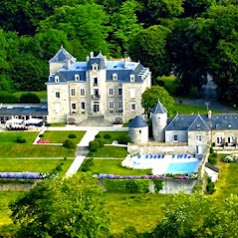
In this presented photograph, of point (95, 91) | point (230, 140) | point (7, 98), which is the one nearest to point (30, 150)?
point (95, 91)

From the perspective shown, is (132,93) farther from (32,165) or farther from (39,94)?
(39,94)

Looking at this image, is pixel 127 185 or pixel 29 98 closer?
pixel 127 185

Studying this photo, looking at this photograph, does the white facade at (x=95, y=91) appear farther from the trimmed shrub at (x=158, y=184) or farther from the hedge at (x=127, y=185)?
the trimmed shrub at (x=158, y=184)

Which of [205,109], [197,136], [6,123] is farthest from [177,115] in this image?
[6,123]

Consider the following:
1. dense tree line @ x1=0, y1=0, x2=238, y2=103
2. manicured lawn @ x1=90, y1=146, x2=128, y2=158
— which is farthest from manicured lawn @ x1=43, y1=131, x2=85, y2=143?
dense tree line @ x1=0, y1=0, x2=238, y2=103

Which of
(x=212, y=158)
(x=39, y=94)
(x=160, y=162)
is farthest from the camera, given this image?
(x=39, y=94)

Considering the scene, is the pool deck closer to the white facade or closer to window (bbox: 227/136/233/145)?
window (bbox: 227/136/233/145)

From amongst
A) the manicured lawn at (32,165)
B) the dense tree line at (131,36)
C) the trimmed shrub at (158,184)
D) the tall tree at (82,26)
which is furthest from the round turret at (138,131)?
the tall tree at (82,26)

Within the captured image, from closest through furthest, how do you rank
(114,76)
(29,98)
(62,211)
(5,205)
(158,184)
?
(62,211) < (5,205) < (158,184) < (114,76) < (29,98)
